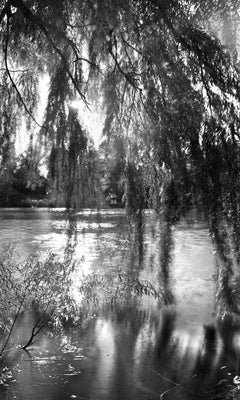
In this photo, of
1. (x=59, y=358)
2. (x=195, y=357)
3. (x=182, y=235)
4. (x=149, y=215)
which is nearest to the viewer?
(x=149, y=215)

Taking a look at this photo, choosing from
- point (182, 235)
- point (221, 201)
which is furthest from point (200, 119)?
point (182, 235)

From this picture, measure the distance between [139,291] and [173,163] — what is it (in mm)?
6336

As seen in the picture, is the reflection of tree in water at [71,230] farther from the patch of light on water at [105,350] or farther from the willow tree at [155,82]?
the patch of light on water at [105,350]

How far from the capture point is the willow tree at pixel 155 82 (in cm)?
276

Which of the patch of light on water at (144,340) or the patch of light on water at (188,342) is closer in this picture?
the patch of light on water at (144,340)

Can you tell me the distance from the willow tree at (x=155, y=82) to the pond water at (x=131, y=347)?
0.57m

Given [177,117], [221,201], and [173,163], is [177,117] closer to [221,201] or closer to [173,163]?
[173,163]

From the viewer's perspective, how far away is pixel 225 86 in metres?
2.83

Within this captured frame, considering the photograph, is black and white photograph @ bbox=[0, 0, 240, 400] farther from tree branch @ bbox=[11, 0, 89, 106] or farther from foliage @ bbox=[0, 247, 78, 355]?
foliage @ bbox=[0, 247, 78, 355]

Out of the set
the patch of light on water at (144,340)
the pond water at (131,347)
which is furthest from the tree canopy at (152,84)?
the patch of light on water at (144,340)

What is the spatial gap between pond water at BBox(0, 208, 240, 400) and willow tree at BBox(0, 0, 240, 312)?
1.86ft

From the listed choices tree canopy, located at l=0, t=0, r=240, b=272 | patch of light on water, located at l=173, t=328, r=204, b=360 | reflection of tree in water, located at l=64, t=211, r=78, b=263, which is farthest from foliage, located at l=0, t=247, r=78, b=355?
tree canopy, located at l=0, t=0, r=240, b=272

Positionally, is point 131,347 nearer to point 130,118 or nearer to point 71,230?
point 71,230

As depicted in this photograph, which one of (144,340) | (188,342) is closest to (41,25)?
(144,340)
